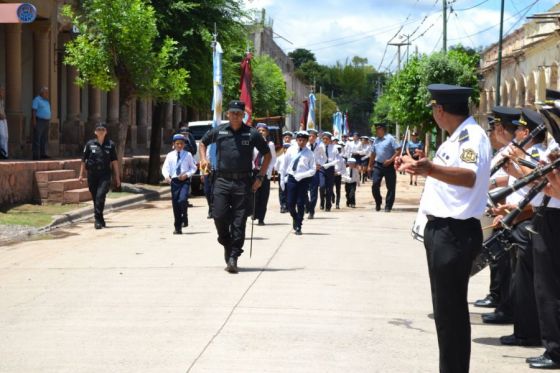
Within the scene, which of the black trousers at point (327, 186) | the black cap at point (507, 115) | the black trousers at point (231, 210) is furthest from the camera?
the black trousers at point (327, 186)

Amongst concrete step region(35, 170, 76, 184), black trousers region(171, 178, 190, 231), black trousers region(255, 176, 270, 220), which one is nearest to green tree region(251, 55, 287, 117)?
concrete step region(35, 170, 76, 184)

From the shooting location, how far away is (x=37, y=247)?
14773mm

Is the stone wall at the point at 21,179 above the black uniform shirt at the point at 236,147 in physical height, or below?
below

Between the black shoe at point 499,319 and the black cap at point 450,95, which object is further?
the black shoe at point 499,319

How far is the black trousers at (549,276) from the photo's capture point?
23.2 feet

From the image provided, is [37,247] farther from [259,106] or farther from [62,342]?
[259,106]

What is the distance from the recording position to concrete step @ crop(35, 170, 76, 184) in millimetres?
21234

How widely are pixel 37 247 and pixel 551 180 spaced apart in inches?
394

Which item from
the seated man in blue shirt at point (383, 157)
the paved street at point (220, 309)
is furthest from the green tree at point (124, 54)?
the paved street at point (220, 309)

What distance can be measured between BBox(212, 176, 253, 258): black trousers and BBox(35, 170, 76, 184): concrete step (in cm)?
1045

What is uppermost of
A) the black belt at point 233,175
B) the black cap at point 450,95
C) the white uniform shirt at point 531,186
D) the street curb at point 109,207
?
the black cap at point 450,95

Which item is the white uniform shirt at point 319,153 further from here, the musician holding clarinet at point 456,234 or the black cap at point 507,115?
the musician holding clarinet at point 456,234

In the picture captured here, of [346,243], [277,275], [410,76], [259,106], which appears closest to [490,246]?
[277,275]

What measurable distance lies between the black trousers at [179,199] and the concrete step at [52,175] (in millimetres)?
→ 5678
